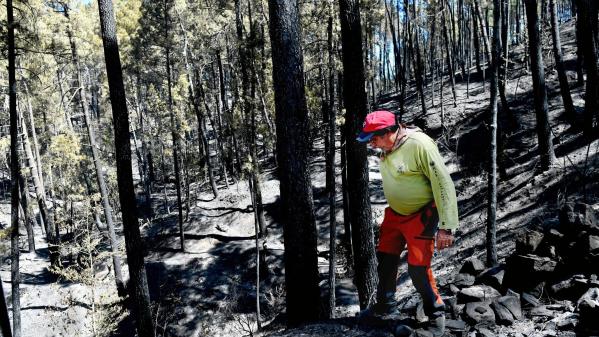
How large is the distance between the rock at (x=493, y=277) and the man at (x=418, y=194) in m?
1.09

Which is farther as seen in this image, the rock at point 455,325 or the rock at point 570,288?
the rock at point 570,288

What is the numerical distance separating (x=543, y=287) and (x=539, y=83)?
10492 millimetres

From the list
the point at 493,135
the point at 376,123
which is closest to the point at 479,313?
the point at 376,123

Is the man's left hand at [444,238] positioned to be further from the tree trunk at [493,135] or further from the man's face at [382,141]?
the tree trunk at [493,135]

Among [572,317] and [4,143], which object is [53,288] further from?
[572,317]

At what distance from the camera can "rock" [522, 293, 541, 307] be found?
4.13 metres

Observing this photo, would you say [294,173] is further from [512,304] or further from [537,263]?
[537,263]

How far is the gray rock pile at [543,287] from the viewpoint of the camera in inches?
150

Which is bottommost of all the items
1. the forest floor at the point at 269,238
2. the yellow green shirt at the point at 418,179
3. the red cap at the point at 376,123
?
the forest floor at the point at 269,238

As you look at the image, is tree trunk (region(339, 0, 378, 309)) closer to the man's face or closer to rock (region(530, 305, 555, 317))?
the man's face

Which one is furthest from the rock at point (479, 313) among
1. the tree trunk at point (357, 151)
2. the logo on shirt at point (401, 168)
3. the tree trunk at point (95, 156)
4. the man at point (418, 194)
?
the tree trunk at point (95, 156)

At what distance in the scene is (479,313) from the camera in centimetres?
402

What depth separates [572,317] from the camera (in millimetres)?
3770

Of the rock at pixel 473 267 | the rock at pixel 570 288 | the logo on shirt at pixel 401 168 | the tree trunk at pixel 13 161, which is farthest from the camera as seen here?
the tree trunk at pixel 13 161
